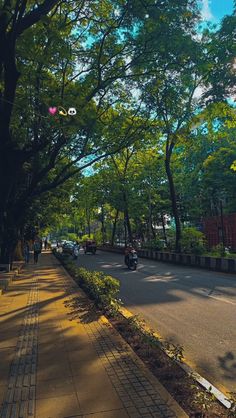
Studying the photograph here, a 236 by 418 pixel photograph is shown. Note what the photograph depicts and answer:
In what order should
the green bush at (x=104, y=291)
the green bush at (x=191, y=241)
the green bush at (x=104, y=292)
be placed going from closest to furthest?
the green bush at (x=104, y=292), the green bush at (x=104, y=291), the green bush at (x=191, y=241)

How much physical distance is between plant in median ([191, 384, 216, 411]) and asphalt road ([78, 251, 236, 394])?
56 centimetres

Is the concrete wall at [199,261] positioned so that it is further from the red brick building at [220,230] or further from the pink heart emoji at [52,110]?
the pink heart emoji at [52,110]

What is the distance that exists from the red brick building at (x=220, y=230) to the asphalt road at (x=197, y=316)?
13364 millimetres

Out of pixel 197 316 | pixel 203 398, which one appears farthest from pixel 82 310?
pixel 203 398

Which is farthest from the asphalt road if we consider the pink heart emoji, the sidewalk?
the pink heart emoji

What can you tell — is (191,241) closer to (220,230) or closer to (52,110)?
(220,230)

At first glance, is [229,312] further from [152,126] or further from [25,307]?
[152,126]

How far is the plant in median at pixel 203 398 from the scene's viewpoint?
11.7 feet

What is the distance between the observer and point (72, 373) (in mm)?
4750

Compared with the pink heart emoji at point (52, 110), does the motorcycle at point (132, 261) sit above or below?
below

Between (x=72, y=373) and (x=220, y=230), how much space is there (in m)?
25.0

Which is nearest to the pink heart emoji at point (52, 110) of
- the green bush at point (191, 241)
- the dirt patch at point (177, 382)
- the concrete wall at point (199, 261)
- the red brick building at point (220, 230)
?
the dirt patch at point (177, 382)

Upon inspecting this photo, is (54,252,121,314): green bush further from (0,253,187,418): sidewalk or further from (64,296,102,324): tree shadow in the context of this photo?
(0,253,187,418): sidewalk

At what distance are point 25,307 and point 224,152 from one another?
2911cm
